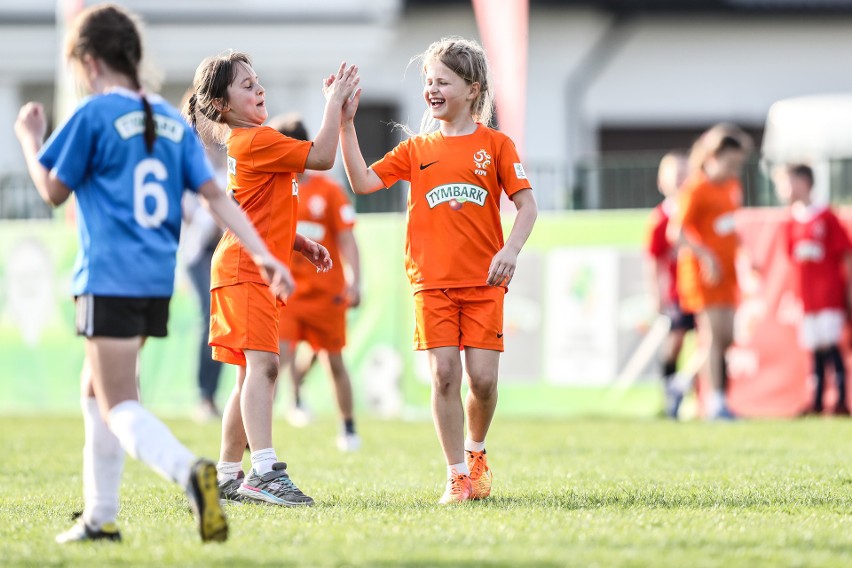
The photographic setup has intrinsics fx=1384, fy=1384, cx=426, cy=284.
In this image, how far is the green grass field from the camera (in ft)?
14.2

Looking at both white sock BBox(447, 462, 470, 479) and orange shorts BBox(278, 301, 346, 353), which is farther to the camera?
orange shorts BBox(278, 301, 346, 353)

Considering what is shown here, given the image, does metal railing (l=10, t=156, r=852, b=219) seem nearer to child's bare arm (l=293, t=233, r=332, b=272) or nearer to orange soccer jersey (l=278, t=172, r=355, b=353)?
orange soccer jersey (l=278, t=172, r=355, b=353)

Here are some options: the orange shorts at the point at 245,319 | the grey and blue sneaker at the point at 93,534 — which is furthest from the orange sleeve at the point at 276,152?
the grey and blue sneaker at the point at 93,534

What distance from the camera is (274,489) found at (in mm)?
5953

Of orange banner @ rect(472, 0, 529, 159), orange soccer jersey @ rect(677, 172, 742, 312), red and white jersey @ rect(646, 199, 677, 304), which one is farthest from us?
orange banner @ rect(472, 0, 529, 159)

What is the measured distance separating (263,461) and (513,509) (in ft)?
3.78

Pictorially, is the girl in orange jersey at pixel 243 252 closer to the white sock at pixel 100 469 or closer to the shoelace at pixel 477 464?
the shoelace at pixel 477 464

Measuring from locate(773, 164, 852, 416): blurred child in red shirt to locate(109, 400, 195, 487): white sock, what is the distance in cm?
863

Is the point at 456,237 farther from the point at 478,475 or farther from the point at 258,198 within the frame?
the point at 478,475

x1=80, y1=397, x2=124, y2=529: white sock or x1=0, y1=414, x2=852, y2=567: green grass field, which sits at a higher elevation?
x1=80, y1=397, x2=124, y2=529: white sock

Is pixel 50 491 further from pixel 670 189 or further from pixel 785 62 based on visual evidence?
pixel 785 62

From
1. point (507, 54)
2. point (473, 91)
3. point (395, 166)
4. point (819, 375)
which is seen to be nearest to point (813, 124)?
point (507, 54)

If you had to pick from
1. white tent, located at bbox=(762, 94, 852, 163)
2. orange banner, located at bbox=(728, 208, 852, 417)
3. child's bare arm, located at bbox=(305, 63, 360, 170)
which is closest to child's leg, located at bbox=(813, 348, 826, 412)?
orange banner, located at bbox=(728, 208, 852, 417)

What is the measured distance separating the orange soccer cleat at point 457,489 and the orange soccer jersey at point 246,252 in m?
0.97
